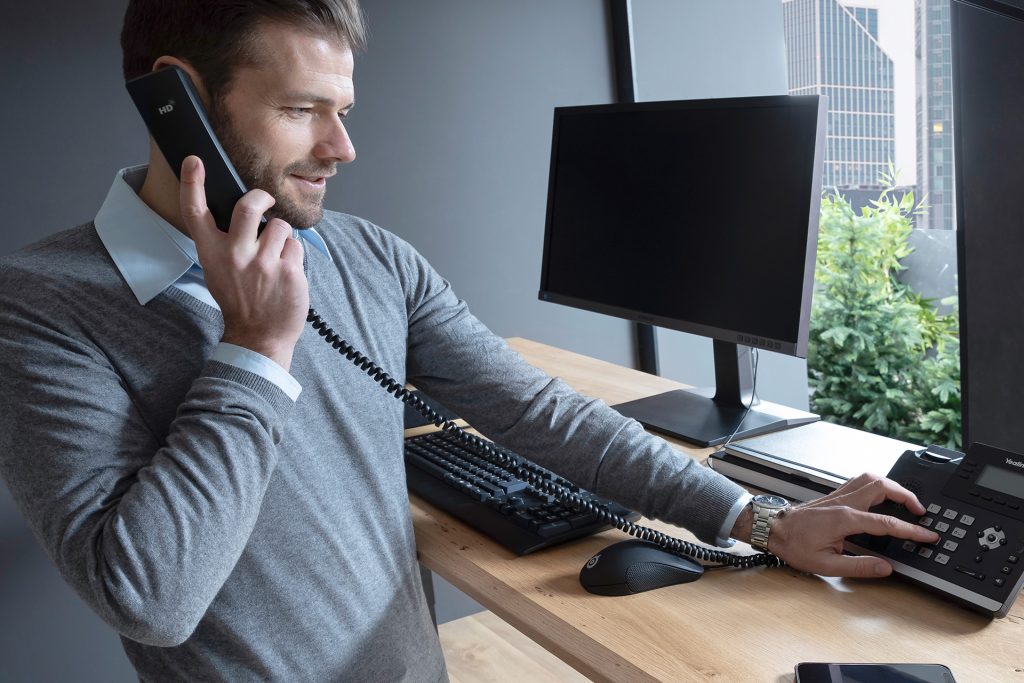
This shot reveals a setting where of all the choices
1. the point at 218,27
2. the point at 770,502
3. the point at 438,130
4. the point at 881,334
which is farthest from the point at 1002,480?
the point at 881,334

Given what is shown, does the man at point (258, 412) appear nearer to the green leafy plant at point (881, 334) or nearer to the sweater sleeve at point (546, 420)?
the sweater sleeve at point (546, 420)

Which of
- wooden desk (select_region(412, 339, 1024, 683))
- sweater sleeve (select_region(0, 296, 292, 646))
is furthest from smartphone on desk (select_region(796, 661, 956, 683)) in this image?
sweater sleeve (select_region(0, 296, 292, 646))

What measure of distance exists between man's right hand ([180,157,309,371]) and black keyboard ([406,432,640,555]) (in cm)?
36

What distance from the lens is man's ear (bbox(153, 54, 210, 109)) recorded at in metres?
1.09

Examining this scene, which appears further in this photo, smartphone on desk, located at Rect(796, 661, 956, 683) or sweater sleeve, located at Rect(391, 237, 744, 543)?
sweater sleeve, located at Rect(391, 237, 744, 543)

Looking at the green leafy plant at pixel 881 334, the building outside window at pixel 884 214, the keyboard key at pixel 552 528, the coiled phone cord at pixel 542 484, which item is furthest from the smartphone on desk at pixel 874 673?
the green leafy plant at pixel 881 334

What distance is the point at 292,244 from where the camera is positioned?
102cm

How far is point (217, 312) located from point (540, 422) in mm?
441

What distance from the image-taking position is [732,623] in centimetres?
91

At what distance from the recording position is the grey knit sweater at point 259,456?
880mm

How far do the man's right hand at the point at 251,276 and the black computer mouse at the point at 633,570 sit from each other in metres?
0.41

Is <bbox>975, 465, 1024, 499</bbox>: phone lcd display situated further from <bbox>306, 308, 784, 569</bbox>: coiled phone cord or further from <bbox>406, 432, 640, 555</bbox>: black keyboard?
<bbox>406, 432, 640, 555</bbox>: black keyboard

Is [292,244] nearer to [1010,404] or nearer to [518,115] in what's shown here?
[1010,404]

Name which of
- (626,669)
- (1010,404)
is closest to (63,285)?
(626,669)
